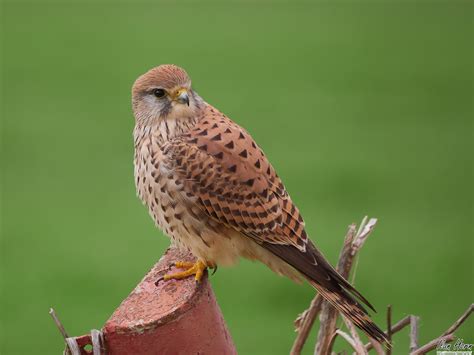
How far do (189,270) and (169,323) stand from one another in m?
0.55

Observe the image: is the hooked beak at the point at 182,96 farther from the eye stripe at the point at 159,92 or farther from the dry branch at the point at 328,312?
the dry branch at the point at 328,312

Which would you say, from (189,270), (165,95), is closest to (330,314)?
(189,270)

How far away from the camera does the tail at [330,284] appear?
348 centimetres

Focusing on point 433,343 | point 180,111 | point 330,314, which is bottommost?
point 330,314

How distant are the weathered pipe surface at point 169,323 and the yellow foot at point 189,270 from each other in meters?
0.05

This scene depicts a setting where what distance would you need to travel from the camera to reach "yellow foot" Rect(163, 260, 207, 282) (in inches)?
136

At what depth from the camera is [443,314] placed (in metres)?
6.77

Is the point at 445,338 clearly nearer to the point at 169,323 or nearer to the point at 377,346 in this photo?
the point at 377,346

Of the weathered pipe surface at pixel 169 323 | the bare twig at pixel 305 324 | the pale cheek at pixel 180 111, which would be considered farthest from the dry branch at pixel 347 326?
the pale cheek at pixel 180 111

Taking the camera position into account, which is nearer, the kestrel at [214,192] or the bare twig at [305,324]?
the bare twig at [305,324]

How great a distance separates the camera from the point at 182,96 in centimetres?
423

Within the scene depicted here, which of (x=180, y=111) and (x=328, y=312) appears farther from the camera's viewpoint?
(x=180, y=111)

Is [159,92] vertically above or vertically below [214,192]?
above

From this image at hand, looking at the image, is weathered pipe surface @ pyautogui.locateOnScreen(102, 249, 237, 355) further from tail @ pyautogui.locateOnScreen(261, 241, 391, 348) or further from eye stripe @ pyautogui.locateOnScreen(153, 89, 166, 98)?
eye stripe @ pyautogui.locateOnScreen(153, 89, 166, 98)
